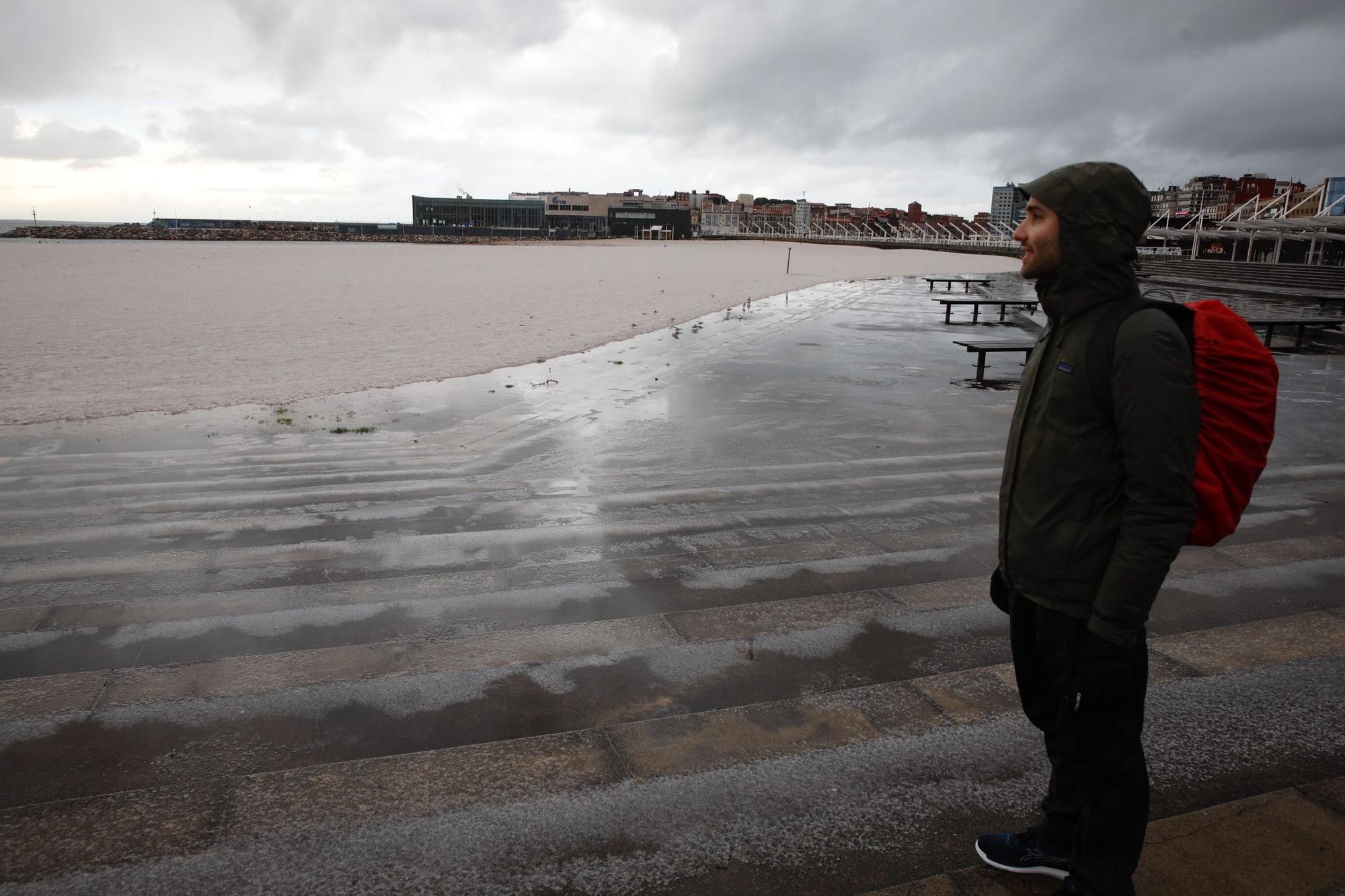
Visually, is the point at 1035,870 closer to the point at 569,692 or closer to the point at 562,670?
the point at 569,692

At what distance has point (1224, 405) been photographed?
84.0 inches

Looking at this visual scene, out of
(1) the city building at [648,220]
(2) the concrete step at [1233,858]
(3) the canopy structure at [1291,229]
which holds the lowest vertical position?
(2) the concrete step at [1233,858]

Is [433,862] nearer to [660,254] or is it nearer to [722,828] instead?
[722,828]

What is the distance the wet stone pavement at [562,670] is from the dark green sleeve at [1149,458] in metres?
1.15

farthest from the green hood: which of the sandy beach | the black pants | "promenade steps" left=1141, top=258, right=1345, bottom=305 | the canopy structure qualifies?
the canopy structure

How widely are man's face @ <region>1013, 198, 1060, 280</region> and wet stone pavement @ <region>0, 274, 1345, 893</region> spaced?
184 cm

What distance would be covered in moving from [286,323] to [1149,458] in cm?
2092

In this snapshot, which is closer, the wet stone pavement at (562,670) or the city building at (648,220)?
the wet stone pavement at (562,670)

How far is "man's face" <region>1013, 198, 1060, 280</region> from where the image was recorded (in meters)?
2.31

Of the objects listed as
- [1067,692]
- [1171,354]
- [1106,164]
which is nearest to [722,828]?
[1067,692]

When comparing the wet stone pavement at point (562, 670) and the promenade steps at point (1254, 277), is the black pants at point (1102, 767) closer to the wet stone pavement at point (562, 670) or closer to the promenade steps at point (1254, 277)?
the wet stone pavement at point (562, 670)

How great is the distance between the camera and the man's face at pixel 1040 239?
2307 mm

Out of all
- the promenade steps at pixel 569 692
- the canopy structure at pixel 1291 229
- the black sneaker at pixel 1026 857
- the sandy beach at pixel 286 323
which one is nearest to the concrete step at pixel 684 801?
the promenade steps at pixel 569 692

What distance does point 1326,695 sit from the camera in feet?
12.2
